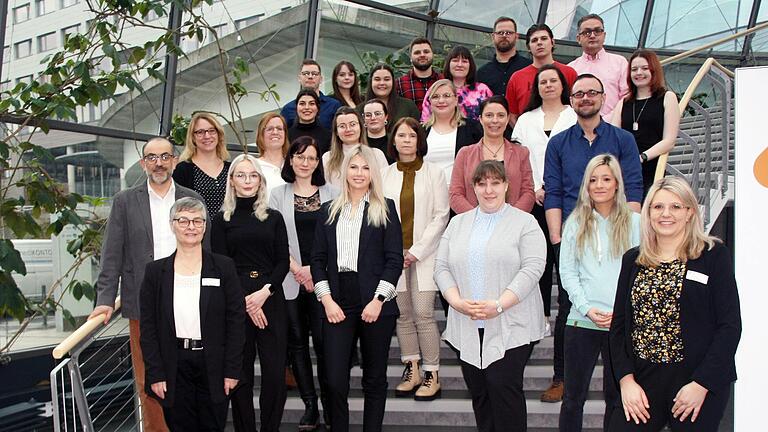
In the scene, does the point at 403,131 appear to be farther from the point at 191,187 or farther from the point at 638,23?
the point at 638,23

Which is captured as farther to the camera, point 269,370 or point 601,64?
point 601,64

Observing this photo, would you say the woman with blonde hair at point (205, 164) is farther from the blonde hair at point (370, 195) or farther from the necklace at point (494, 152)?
the necklace at point (494, 152)

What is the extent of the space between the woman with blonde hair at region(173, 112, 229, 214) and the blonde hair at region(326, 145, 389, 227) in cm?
71

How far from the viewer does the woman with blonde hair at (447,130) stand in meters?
4.32

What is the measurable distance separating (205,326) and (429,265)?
1.22m

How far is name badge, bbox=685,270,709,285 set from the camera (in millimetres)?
2453

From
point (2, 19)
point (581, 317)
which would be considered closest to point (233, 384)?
point (581, 317)

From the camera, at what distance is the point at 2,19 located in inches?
189

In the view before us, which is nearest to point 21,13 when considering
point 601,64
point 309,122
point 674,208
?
point 309,122

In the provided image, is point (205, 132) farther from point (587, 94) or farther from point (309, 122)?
point (587, 94)

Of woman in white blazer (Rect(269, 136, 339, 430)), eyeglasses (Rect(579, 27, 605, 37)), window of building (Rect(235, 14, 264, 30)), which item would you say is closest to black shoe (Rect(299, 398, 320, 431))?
woman in white blazer (Rect(269, 136, 339, 430))

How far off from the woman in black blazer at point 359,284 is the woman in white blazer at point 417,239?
1.08ft

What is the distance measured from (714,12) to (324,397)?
973 centimetres

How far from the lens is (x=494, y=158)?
13.1 feet
